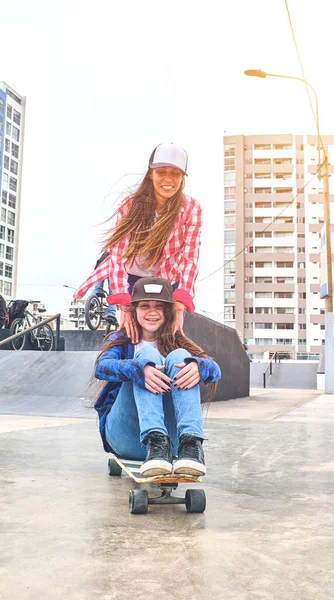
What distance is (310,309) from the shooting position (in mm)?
61844

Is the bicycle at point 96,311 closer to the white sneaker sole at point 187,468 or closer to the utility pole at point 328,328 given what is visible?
the white sneaker sole at point 187,468

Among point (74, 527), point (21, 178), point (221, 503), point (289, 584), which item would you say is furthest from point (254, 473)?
point (21, 178)

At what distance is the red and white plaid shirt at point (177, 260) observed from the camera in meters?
2.28

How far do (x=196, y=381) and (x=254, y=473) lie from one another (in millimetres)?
1106

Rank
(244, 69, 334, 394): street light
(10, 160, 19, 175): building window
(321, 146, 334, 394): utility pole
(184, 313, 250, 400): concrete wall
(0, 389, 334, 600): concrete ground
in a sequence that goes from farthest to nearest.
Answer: (10, 160, 19, 175): building window < (321, 146, 334, 394): utility pole < (244, 69, 334, 394): street light < (184, 313, 250, 400): concrete wall < (0, 389, 334, 600): concrete ground

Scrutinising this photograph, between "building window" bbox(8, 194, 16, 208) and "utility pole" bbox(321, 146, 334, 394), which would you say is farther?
"building window" bbox(8, 194, 16, 208)

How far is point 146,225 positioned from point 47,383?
589 cm

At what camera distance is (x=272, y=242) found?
63812 mm

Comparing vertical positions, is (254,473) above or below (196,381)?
below

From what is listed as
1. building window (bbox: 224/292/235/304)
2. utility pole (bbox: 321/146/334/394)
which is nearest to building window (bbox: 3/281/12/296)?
building window (bbox: 224/292/235/304)

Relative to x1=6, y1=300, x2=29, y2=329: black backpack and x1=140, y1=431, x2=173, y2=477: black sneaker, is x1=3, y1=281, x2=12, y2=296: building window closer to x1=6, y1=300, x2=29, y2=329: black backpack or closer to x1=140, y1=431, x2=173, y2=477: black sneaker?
x1=6, y1=300, x2=29, y2=329: black backpack

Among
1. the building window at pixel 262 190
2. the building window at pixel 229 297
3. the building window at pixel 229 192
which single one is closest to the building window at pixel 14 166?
the building window at pixel 229 192

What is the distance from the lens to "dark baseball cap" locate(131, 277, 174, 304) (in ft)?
6.93

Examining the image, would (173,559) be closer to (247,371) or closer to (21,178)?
(247,371)
